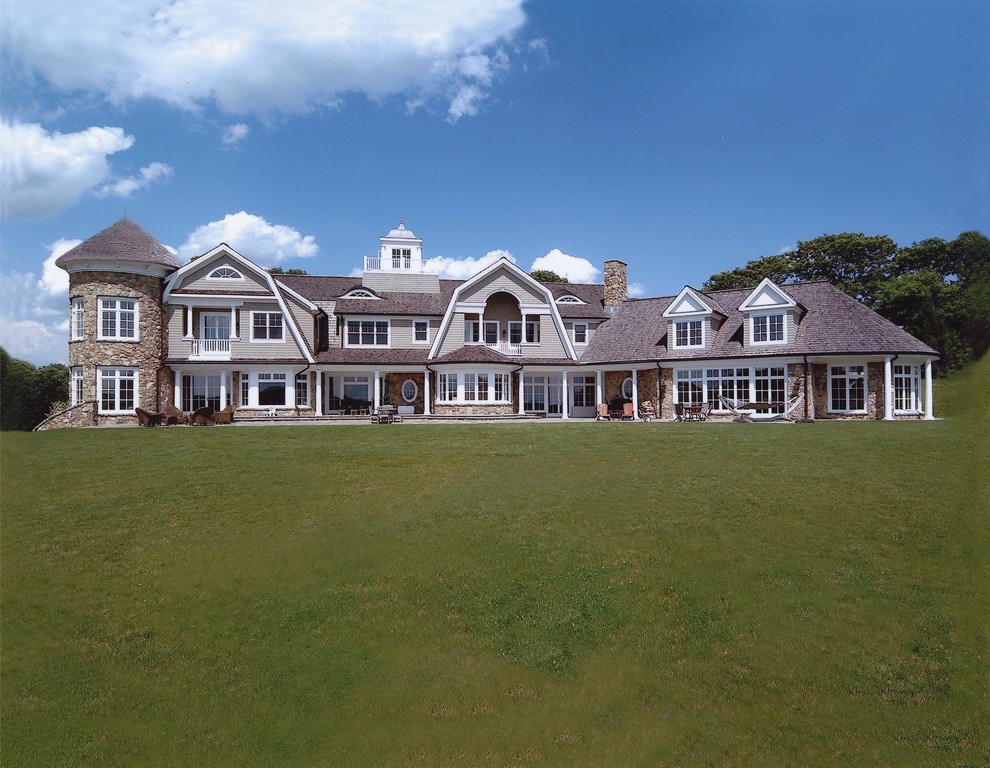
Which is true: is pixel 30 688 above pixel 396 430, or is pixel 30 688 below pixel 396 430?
below

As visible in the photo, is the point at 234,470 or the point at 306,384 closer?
the point at 234,470

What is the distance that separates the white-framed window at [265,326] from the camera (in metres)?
29.1

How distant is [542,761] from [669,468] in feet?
26.7

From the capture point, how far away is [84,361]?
998 inches

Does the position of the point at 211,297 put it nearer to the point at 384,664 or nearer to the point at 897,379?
the point at 384,664

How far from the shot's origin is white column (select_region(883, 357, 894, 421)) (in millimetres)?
24578

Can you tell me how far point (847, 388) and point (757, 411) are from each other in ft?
11.0

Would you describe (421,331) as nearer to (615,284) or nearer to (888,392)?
(615,284)

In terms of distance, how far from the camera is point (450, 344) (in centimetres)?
3180

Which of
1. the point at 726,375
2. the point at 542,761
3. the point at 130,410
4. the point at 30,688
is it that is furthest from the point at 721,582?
the point at 130,410

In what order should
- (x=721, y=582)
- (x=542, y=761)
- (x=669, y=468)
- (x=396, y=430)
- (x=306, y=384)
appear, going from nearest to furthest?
(x=542, y=761), (x=721, y=582), (x=669, y=468), (x=396, y=430), (x=306, y=384)

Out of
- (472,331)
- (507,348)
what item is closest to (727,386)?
(507,348)

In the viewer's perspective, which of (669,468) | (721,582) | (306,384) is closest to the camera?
(721,582)

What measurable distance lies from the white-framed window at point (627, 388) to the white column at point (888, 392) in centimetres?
1078
